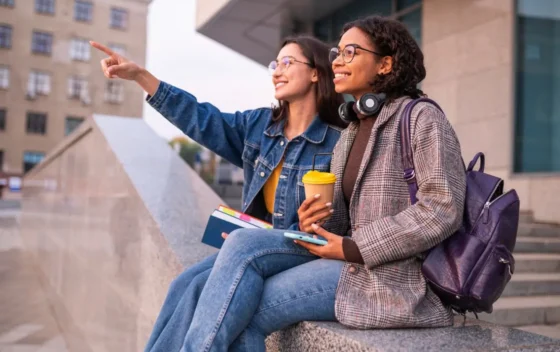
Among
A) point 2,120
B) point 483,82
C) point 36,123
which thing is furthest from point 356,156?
point 2,120

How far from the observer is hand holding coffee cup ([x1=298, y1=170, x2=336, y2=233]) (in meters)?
1.85

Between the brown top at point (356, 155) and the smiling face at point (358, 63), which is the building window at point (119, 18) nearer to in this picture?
the smiling face at point (358, 63)

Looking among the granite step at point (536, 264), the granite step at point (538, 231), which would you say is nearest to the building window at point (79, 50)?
the granite step at point (538, 231)

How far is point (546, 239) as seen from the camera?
18.1 ft

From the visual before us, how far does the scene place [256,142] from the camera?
2.71 m

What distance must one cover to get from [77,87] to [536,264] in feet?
108

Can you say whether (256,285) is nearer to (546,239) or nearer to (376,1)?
(546,239)

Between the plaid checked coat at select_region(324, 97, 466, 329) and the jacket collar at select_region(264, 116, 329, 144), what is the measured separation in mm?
644

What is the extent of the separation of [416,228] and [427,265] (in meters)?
0.13

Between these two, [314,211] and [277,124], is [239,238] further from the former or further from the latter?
[277,124]

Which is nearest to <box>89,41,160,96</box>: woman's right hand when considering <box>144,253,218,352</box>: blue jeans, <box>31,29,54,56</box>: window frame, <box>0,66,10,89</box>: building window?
<box>144,253,218,352</box>: blue jeans

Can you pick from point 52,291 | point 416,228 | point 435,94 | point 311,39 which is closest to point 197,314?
point 416,228

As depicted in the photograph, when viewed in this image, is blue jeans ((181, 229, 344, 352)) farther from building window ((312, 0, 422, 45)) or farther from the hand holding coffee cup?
building window ((312, 0, 422, 45))

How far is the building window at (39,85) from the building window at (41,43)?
2.49m
